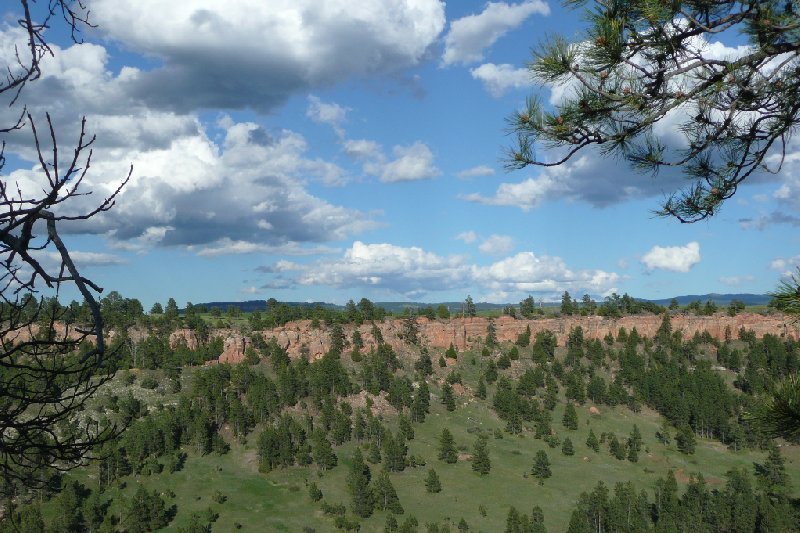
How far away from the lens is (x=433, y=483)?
94.5 metres

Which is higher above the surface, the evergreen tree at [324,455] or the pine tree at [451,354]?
the pine tree at [451,354]

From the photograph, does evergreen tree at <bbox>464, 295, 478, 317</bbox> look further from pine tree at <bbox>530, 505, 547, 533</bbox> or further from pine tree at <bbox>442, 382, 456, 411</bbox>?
pine tree at <bbox>530, 505, 547, 533</bbox>

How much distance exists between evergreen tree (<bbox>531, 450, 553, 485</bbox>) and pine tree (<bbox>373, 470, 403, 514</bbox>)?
25.7 meters

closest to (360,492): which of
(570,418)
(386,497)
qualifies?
(386,497)

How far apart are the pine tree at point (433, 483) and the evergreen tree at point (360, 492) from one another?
31.6ft

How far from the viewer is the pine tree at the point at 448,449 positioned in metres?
106

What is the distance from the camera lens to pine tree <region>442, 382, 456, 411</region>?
128 meters

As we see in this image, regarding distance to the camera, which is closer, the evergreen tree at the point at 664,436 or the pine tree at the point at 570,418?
the evergreen tree at the point at 664,436

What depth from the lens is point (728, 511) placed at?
266 ft

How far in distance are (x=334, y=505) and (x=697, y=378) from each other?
91.0 m

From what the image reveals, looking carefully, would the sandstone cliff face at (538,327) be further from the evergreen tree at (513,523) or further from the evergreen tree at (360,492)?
the evergreen tree at (513,523)

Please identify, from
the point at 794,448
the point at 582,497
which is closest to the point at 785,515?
the point at 582,497

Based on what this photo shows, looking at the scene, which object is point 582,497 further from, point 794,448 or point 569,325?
point 569,325

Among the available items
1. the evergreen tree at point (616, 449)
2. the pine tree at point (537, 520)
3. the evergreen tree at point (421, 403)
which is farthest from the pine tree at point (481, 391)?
the pine tree at point (537, 520)
